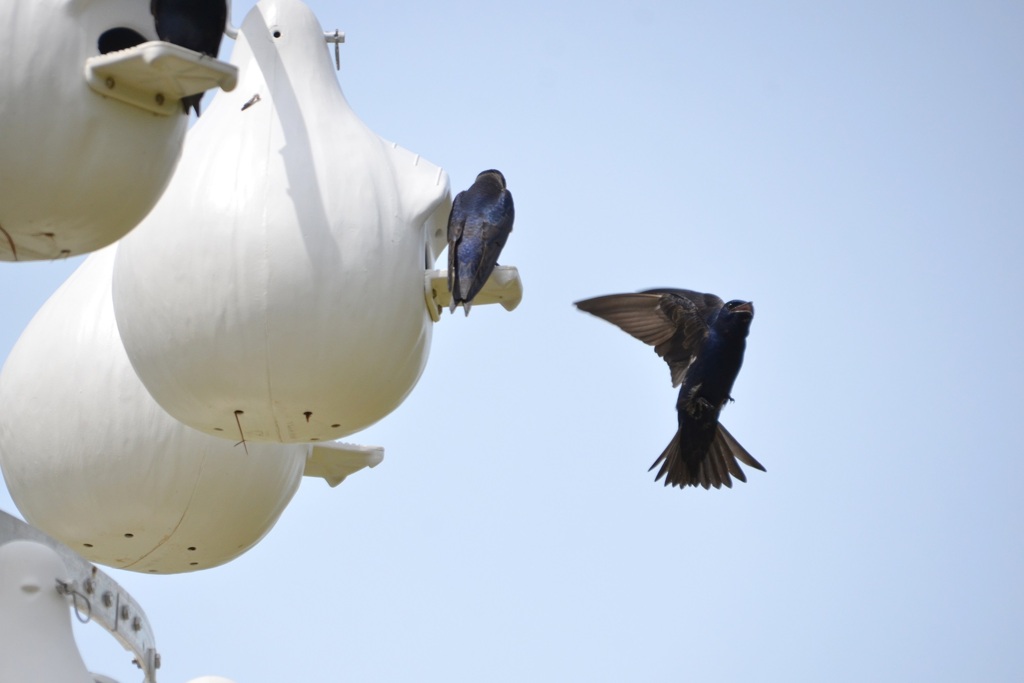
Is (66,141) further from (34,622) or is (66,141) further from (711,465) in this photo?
(711,465)

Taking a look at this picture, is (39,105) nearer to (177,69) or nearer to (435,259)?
(177,69)

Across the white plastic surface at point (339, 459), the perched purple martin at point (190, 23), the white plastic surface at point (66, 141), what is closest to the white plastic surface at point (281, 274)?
the perched purple martin at point (190, 23)

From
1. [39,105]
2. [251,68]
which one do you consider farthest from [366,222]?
[39,105]

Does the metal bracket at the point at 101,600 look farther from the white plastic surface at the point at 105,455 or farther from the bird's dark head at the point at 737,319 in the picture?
the bird's dark head at the point at 737,319

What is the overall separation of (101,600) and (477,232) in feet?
5.85

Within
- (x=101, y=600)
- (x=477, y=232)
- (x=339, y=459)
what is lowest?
(x=101, y=600)

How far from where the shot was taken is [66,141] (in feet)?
16.7

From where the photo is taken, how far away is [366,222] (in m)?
6.00

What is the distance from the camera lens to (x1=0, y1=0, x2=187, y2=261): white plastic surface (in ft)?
16.4

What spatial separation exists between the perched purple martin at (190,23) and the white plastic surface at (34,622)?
4.54 feet

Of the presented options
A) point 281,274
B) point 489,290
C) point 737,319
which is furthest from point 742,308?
point 281,274

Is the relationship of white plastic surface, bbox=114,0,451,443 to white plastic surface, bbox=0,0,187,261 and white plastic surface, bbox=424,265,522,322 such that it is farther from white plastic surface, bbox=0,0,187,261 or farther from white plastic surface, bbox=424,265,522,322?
white plastic surface, bbox=0,0,187,261

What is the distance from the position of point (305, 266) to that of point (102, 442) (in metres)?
1.28

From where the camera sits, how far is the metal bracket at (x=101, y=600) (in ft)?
19.5
